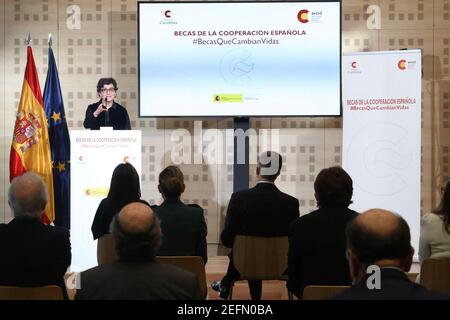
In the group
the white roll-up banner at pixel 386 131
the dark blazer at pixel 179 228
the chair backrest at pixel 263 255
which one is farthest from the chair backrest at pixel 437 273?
the white roll-up banner at pixel 386 131

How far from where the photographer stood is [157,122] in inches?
299

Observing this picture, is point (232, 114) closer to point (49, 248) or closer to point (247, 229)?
point (247, 229)

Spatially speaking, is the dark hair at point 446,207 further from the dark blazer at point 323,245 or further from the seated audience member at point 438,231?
the dark blazer at point 323,245

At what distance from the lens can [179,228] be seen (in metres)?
4.36

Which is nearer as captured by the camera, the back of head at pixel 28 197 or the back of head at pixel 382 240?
the back of head at pixel 382 240

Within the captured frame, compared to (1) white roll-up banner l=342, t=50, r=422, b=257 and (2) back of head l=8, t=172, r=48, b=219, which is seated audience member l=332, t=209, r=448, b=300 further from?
(1) white roll-up banner l=342, t=50, r=422, b=257

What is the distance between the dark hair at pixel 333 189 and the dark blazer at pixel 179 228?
3.69 feet

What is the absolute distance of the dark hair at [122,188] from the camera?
443 centimetres

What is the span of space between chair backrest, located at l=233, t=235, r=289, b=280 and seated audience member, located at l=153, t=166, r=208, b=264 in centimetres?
31

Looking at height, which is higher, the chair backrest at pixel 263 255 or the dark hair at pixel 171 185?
the dark hair at pixel 171 185

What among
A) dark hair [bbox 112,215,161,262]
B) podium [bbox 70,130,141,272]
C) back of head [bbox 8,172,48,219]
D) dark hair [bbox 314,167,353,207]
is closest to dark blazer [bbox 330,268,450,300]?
dark hair [bbox 112,215,161,262]

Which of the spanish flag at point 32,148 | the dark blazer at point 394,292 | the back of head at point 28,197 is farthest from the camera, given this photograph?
the spanish flag at point 32,148

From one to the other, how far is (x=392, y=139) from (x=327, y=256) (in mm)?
3628

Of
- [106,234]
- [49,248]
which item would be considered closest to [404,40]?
[106,234]
